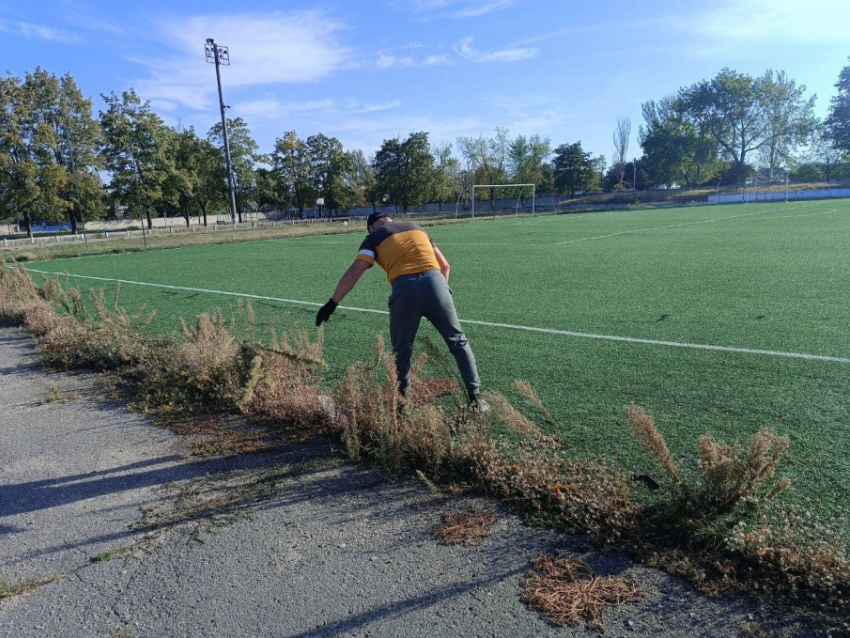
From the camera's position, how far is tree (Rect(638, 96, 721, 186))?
83.1 m

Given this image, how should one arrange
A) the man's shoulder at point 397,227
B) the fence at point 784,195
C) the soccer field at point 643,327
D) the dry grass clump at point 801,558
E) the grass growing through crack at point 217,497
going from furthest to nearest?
the fence at point 784,195, the man's shoulder at point 397,227, the soccer field at point 643,327, the grass growing through crack at point 217,497, the dry grass clump at point 801,558

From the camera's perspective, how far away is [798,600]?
2426 mm

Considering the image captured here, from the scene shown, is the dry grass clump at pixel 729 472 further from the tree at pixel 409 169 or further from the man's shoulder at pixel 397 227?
the tree at pixel 409 169

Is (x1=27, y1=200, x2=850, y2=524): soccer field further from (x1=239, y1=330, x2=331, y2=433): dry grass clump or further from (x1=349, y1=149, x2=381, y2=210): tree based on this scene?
(x1=349, y1=149, x2=381, y2=210): tree

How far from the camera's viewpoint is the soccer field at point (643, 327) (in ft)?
13.6

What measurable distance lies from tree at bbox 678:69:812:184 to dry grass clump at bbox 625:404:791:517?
310 ft

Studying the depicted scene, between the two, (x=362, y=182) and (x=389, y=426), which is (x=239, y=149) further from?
(x=389, y=426)

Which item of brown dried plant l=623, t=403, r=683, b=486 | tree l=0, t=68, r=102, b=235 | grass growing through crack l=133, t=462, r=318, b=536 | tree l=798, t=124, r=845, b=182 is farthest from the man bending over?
tree l=798, t=124, r=845, b=182

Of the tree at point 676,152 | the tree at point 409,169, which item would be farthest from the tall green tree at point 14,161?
the tree at point 676,152

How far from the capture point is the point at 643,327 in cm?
723

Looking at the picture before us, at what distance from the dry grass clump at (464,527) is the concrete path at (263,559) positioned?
0.20 feet

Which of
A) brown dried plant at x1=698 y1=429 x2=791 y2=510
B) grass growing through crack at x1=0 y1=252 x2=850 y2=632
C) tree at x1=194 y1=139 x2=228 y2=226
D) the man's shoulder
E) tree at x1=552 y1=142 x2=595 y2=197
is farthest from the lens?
tree at x1=552 y1=142 x2=595 y2=197

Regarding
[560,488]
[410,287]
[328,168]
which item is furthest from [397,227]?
[328,168]

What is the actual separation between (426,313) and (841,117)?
97669mm
